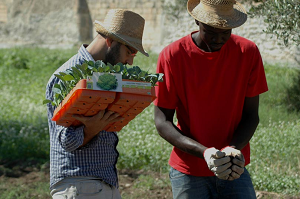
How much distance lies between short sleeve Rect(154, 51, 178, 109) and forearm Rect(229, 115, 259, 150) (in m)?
0.43

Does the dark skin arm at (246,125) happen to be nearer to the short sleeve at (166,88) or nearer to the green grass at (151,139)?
the short sleeve at (166,88)

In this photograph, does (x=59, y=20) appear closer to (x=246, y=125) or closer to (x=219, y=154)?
(x=246, y=125)

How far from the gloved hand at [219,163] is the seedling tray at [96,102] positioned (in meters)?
0.48

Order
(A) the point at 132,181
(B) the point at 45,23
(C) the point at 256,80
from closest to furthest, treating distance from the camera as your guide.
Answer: (C) the point at 256,80 < (A) the point at 132,181 < (B) the point at 45,23

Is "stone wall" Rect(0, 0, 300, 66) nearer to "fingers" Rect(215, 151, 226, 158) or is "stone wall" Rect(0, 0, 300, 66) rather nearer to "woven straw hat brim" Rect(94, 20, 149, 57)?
"woven straw hat brim" Rect(94, 20, 149, 57)

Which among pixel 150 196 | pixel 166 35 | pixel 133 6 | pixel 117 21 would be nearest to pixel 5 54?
pixel 166 35

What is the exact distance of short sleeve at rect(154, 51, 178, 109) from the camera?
2996mm

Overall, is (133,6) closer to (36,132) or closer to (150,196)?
(36,132)

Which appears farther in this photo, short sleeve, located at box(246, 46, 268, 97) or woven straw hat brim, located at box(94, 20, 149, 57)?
short sleeve, located at box(246, 46, 268, 97)

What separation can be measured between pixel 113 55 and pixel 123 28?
19 centimetres

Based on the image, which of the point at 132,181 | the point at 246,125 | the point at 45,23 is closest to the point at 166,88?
the point at 246,125

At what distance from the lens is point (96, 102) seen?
2475mm

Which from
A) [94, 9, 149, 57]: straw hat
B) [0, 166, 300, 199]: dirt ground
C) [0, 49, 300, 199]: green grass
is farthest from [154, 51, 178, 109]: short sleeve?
[0, 166, 300, 199]: dirt ground

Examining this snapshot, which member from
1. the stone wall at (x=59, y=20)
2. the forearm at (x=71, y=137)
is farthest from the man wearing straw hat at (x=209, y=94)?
the stone wall at (x=59, y=20)
